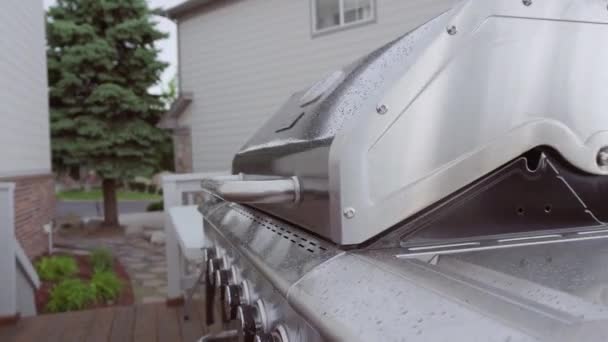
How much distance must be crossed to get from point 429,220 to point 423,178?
0.36ft

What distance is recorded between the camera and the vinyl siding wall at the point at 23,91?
6.42 m

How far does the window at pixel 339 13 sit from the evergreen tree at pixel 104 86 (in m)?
5.40

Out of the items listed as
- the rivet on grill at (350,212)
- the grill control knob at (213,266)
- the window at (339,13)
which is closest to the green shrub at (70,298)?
the grill control knob at (213,266)

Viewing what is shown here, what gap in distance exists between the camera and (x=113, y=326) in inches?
134

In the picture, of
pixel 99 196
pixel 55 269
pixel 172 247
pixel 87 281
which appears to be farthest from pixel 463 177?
pixel 99 196

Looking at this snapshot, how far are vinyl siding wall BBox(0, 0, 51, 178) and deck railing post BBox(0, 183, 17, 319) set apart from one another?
2.85m

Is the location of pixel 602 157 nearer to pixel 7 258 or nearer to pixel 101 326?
pixel 101 326

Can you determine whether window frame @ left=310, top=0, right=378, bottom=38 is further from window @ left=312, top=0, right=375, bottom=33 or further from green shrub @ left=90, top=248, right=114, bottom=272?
green shrub @ left=90, top=248, right=114, bottom=272

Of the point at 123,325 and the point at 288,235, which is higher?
the point at 288,235

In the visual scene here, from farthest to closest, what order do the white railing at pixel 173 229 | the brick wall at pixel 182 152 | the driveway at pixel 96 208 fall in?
the driveway at pixel 96 208 → the brick wall at pixel 182 152 → the white railing at pixel 173 229

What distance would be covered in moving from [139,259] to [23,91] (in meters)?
3.25

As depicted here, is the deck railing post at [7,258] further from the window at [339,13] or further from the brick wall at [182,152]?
the brick wall at [182,152]

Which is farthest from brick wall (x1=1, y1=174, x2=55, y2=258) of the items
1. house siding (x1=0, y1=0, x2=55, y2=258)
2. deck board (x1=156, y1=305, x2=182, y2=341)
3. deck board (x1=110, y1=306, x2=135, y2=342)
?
deck board (x1=156, y1=305, x2=182, y2=341)

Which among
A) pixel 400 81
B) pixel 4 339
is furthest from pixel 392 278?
pixel 4 339
